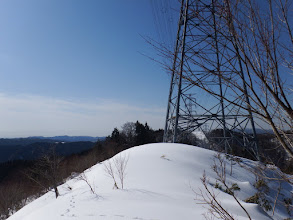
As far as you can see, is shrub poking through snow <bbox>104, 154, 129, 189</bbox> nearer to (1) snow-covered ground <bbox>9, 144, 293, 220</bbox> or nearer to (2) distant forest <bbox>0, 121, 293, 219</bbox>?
(1) snow-covered ground <bbox>9, 144, 293, 220</bbox>

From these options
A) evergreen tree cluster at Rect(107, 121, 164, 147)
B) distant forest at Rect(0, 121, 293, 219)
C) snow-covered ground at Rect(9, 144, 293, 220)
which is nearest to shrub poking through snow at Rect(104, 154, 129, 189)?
snow-covered ground at Rect(9, 144, 293, 220)

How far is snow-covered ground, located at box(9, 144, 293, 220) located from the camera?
361cm

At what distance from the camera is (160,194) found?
180 inches

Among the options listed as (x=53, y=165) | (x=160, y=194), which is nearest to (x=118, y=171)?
(x=160, y=194)

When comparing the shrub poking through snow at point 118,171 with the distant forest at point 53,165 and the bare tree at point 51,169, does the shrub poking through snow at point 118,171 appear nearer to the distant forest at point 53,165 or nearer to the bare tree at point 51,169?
the bare tree at point 51,169

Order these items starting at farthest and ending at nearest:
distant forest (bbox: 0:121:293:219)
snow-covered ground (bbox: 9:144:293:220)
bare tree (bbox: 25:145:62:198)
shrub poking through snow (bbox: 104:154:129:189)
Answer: distant forest (bbox: 0:121:293:219) < bare tree (bbox: 25:145:62:198) < shrub poking through snow (bbox: 104:154:129:189) < snow-covered ground (bbox: 9:144:293:220)

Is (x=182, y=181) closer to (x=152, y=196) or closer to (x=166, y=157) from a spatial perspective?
(x=152, y=196)

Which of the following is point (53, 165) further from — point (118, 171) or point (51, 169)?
point (118, 171)

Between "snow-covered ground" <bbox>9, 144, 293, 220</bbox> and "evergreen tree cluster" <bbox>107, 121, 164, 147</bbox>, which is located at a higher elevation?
"evergreen tree cluster" <bbox>107, 121, 164, 147</bbox>

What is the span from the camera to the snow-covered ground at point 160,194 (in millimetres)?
3609

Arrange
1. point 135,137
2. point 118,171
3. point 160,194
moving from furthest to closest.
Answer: point 135,137
point 118,171
point 160,194

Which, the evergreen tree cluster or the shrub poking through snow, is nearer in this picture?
the shrub poking through snow

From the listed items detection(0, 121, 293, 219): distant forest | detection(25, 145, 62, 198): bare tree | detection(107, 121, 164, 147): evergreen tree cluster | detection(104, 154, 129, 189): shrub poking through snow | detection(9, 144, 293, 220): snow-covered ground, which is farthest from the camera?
detection(107, 121, 164, 147): evergreen tree cluster

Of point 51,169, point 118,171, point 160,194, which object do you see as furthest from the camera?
point 51,169
